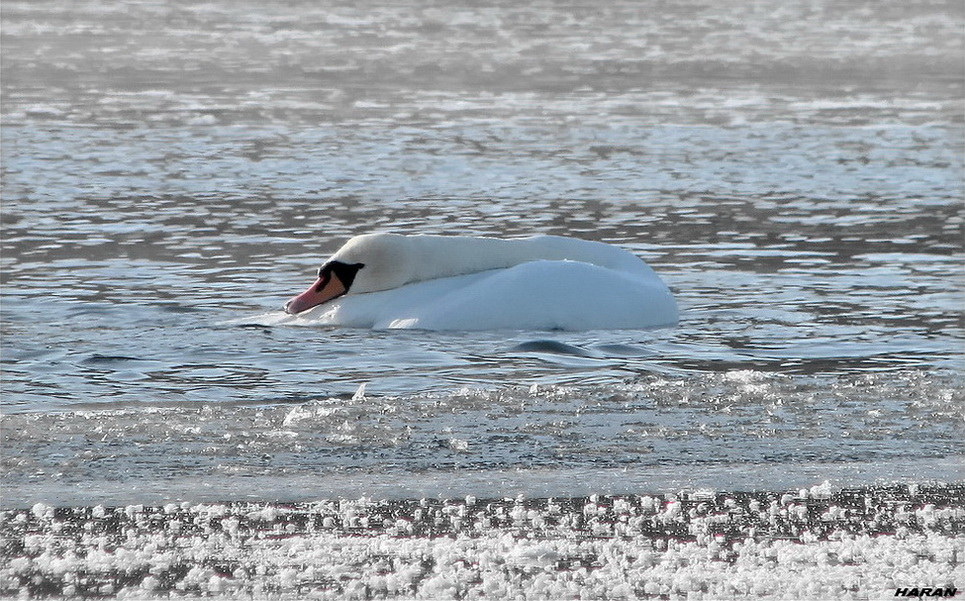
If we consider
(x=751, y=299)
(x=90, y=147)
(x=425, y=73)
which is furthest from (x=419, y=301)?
(x=425, y=73)

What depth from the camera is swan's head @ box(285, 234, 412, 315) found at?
8.01 metres

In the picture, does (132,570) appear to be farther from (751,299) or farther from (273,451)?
(751,299)

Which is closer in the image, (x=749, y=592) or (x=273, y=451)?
(x=749, y=592)

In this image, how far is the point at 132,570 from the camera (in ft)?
13.5

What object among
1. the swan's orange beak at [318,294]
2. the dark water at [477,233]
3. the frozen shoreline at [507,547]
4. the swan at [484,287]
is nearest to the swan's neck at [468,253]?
the swan at [484,287]

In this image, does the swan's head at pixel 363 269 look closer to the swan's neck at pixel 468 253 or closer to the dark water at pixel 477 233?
the swan's neck at pixel 468 253

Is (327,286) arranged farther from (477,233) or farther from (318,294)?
(477,233)

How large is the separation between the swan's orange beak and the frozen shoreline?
10.6 feet

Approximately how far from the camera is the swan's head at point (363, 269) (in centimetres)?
801

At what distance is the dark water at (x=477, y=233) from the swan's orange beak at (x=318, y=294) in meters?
0.23

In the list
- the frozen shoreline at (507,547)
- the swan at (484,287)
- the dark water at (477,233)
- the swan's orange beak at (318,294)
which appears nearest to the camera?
the frozen shoreline at (507,547)

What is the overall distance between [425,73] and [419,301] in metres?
13.8

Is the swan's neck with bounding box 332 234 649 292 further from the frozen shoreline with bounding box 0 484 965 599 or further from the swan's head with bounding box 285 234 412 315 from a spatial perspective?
the frozen shoreline with bounding box 0 484 965 599

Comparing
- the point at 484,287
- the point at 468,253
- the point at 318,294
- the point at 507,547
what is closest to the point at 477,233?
the point at 468,253
